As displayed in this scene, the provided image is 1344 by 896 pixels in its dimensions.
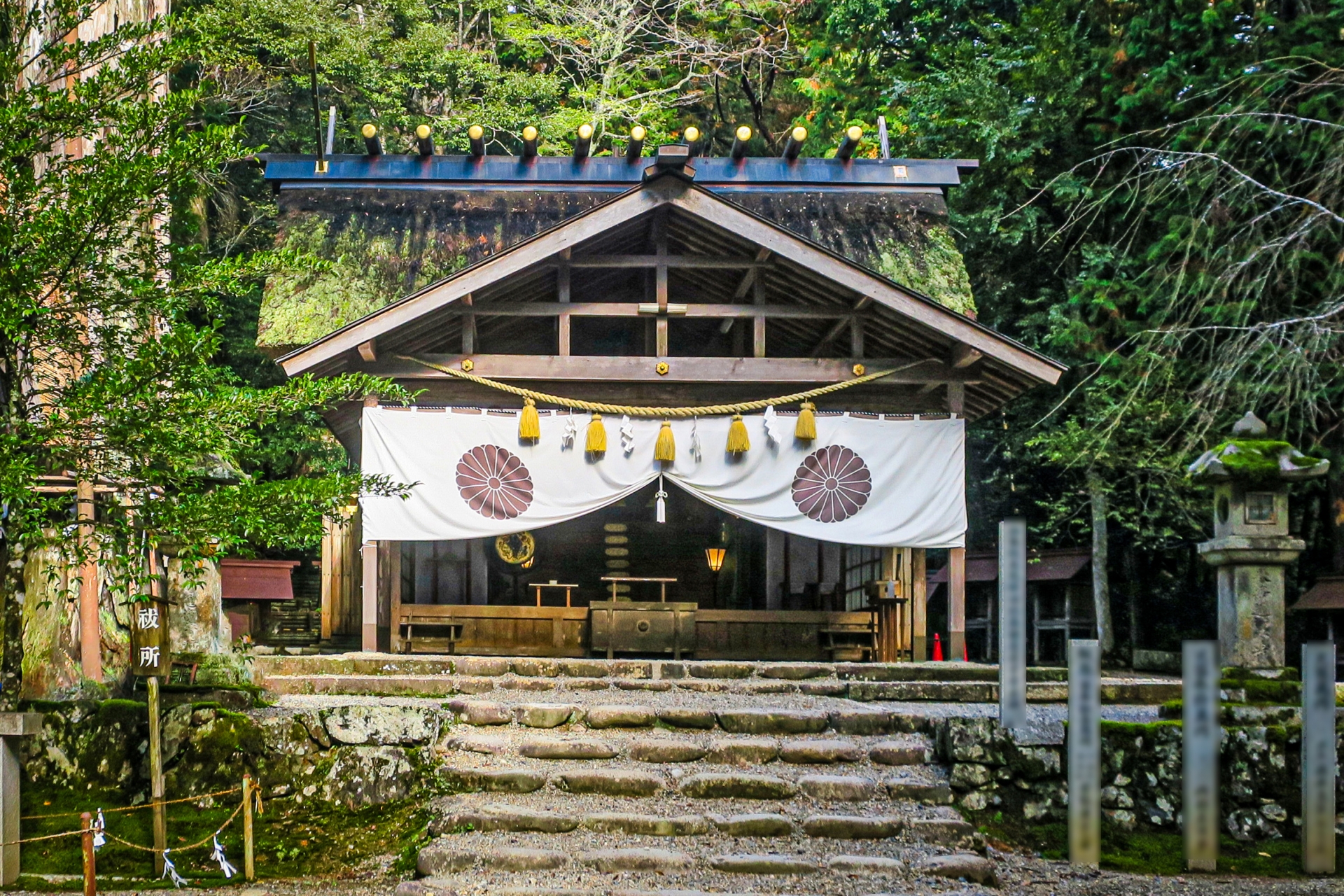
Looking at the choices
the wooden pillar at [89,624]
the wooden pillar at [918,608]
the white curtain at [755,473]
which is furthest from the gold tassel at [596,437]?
the wooden pillar at [89,624]

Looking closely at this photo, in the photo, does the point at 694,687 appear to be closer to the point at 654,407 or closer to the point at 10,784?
the point at 654,407

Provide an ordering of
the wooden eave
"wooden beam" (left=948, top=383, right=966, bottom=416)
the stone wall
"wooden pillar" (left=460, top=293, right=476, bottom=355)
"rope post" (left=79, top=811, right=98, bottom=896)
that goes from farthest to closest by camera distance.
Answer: "wooden beam" (left=948, top=383, right=966, bottom=416)
"wooden pillar" (left=460, top=293, right=476, bottom=355)
the wooden eave
the stone wall
"rope post" (left=79, top=811, right=98, bottom=896)

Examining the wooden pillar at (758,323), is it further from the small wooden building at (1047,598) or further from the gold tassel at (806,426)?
the small wooden building at (1047,598)

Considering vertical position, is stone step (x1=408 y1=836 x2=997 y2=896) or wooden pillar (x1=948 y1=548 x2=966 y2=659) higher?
wooden pillar (x1=948 y1=548 x2=966 y2=659)

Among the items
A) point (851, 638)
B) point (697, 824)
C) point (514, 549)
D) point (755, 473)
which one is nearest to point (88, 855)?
point (697, 824)

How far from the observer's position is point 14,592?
9266 millimetres

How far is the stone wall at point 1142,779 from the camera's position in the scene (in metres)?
8.48

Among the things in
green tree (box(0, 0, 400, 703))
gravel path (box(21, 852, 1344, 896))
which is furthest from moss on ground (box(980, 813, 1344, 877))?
green tree (box(0, 0, 400, 703))

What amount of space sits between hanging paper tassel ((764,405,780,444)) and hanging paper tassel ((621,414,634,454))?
1.51m

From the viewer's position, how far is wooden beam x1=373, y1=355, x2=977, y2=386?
13.8 meters

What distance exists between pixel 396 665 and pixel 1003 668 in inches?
244

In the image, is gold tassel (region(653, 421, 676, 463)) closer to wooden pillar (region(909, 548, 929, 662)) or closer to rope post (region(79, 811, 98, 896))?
wooden pillar (region(909, 548, 929, 662))

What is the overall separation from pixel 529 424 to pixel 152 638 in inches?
220

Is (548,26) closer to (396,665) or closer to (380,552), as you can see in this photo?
(380,552)
